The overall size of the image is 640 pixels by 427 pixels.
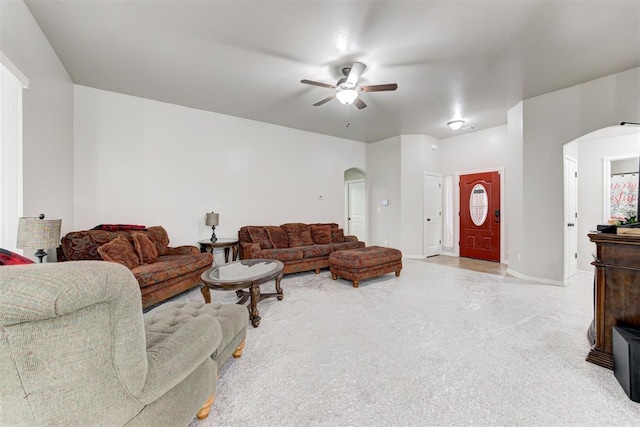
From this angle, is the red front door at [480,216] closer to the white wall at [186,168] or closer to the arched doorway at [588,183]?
the arched doorway at [588,183]

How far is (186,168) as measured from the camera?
450 centimetres

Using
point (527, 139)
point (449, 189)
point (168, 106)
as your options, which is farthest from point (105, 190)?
point (449, 189)

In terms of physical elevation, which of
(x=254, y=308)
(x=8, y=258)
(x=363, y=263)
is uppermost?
(x=8, y=258)

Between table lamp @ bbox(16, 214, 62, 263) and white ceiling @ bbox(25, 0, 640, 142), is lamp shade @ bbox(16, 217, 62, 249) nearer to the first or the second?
table lamp @ bbox(16, 214, 62, 263)

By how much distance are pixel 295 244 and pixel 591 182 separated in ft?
17.5

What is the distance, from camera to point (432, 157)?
6574mm

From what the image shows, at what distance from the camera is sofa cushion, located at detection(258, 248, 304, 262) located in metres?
4.27

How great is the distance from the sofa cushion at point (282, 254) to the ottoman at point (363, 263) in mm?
621

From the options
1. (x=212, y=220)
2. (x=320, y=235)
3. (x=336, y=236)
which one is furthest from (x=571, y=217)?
(x=212, y=220)

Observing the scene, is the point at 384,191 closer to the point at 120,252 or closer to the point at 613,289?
the point at 613,289

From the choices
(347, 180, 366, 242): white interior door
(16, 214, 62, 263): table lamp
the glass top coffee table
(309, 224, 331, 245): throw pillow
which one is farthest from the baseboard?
(16, 214, 62, 263): table lamp

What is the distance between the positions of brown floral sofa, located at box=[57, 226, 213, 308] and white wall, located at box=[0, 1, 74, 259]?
Result: 0.41 meters

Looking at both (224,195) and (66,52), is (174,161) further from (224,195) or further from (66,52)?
(66,52)

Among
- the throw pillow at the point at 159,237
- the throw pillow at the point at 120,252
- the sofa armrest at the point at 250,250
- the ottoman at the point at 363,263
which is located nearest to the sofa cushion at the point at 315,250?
the ottoman at the point at 363,263
